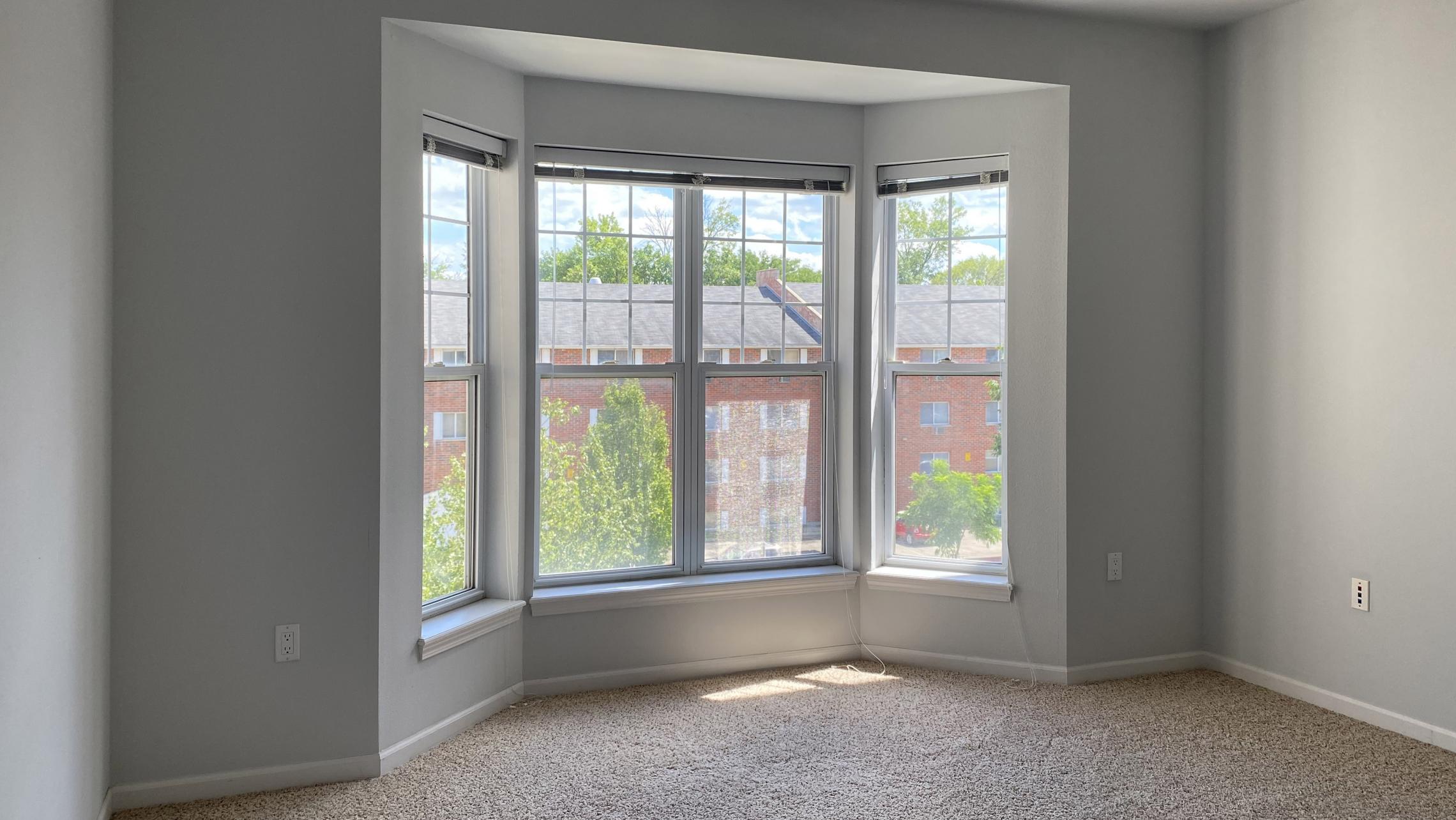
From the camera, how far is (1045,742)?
10.7 feet

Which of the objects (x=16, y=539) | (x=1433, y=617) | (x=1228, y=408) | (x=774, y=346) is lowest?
(x=1433, y=617)

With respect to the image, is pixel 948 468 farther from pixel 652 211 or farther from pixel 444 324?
pixel 444 324

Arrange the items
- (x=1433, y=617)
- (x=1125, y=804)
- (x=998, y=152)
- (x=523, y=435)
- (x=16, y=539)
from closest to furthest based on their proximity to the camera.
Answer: (x=16, y=539)
(x=1125, y=804)
(x=1433, y=617)
(x=523, y=435)
(x=998, y=152)

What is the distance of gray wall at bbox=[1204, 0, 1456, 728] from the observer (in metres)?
3.24

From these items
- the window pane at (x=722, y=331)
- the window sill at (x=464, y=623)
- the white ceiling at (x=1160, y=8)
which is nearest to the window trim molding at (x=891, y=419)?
the window pane at (x=722, y=331)

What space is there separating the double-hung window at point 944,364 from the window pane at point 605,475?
39.4 inches

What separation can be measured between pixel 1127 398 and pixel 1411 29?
1.56m

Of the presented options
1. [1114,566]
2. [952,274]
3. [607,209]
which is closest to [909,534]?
[1114,566]

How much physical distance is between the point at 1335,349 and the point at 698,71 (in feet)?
8.36

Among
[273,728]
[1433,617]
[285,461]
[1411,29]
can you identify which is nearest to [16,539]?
[285,461]

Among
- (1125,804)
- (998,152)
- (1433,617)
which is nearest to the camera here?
(1125,804)

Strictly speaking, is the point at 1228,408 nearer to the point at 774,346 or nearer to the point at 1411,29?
the point at 1411,29

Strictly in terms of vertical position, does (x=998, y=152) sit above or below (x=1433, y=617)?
above

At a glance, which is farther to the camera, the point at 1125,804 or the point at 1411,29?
the point at 1411,29
